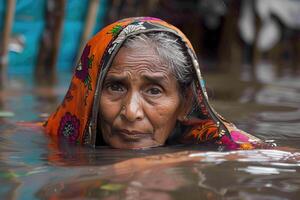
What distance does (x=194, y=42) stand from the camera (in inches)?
493

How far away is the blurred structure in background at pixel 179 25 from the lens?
334 inches

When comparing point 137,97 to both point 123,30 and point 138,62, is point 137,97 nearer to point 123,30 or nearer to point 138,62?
point 138,62

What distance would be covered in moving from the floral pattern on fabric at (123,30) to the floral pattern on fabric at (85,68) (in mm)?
173

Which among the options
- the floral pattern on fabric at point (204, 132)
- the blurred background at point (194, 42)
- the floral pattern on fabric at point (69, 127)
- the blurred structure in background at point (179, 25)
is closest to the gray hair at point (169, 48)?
the floral pattern on fabric at point (204, 132)

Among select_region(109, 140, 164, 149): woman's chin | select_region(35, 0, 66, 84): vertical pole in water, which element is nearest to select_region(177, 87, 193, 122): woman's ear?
select_region(109, 140, 164, 149): woman's chin

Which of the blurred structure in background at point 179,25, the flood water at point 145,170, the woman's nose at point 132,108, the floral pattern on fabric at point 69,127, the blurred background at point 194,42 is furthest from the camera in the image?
the blurred structure in background at point 179,25

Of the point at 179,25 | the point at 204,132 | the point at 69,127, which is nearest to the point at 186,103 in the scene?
the point at 204,132

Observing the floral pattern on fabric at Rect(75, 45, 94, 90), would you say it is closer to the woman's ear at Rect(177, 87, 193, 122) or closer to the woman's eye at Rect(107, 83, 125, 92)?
the woman's eye at Rect(107, 83, 125, 92)

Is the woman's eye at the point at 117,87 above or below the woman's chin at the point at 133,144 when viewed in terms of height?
above

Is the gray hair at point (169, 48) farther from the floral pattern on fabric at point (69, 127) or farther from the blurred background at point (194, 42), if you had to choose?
the blurred background at point (194, 42)

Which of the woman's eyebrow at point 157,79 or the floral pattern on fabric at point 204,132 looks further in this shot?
the floral pattern on fabric at point 204,132

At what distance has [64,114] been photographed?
→ 370 centimetres

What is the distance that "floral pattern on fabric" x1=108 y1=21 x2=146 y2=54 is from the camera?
329cm

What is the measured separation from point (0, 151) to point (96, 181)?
0.88 m
